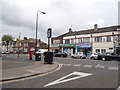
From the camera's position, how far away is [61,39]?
5016 cm

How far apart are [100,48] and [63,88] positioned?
34.3m

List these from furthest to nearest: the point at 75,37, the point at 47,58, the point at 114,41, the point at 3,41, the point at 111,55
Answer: the point at 3,41 → the point at 75,37 → the point at 114,41 → the point at 111,55 → the point at 47,58

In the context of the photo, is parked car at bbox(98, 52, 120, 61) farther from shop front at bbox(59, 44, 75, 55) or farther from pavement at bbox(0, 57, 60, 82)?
shop front at bbox(59, 44, 75, 55)

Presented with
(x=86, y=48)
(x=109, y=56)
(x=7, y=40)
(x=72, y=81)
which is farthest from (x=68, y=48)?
(x=7, y=40)

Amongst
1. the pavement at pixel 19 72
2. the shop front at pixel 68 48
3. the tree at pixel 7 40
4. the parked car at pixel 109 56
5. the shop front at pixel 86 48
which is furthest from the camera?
the tree at pixel 7 40

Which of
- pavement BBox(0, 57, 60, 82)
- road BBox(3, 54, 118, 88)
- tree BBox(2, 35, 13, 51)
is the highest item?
tree BBox(2, 35, 13, 51)

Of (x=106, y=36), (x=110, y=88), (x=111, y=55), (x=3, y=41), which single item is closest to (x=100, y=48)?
(x=106, y=36)

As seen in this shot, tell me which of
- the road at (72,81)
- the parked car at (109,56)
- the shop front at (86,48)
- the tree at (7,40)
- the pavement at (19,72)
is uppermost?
the tree at (7,40)

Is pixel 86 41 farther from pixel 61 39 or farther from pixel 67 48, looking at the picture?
pixel 61 39

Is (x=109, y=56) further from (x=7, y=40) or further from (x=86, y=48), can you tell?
(x=7, y=40)

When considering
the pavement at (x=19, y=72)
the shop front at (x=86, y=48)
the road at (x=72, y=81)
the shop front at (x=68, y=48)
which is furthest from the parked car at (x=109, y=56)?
the shop front at (x=68, y=48)

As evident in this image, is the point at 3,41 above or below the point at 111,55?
above

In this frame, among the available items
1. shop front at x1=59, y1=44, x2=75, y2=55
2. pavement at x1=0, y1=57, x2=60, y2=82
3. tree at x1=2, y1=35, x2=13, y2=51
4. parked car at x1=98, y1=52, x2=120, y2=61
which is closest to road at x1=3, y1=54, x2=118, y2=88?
pavement at x1=0, y1=57, x2=60, y2=82

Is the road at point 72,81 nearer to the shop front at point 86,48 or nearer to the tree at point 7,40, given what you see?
the shop front at point 86,48
